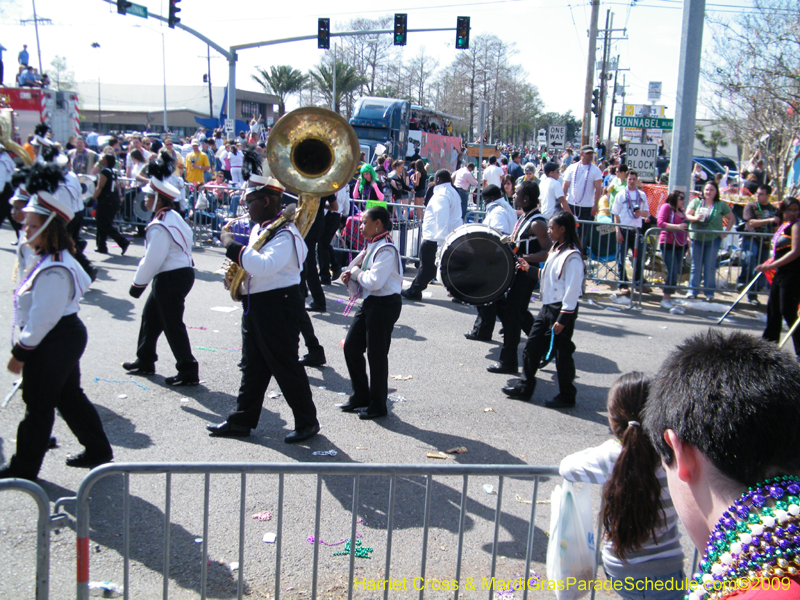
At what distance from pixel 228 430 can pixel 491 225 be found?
13.9ft

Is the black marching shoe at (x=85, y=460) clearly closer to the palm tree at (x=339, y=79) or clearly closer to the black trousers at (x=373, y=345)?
the black trousers at (x=373, y=345)

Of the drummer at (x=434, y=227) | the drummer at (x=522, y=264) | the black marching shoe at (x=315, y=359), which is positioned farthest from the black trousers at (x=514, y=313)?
the drummer at (x=434, y=227)

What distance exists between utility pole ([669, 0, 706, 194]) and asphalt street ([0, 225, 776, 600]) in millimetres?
2874

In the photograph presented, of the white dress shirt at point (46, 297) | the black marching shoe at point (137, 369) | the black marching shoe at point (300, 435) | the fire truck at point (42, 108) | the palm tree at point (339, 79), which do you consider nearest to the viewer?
the white dress shirt at point (46, 297)

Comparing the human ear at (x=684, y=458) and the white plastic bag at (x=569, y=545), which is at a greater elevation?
the human ear at (x=684, y=458)

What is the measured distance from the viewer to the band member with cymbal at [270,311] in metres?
4.78

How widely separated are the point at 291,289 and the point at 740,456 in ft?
12.9

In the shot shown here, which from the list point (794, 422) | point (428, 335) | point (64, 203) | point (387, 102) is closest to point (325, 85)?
point (387, 102)

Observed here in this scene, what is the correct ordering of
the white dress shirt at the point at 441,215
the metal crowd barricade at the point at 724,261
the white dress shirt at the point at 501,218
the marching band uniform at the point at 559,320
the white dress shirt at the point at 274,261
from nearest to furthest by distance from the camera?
the white dress shirt at the point at 274,261
the marching band uniform at the point at 559,320
the white dress shirt at the point at 501,218
the white dress shirt at the point at 441,215
the metal crowd barricade at the point at 724,261

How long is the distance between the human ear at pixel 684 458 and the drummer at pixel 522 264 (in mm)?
5263

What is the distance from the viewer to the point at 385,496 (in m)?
4.37

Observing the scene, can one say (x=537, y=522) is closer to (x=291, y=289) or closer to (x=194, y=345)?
(x=291, y=289)

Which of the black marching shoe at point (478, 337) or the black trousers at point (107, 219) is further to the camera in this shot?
the black trousers at point (107, 219)

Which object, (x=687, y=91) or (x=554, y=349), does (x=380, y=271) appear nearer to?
(x=554, y=349)
